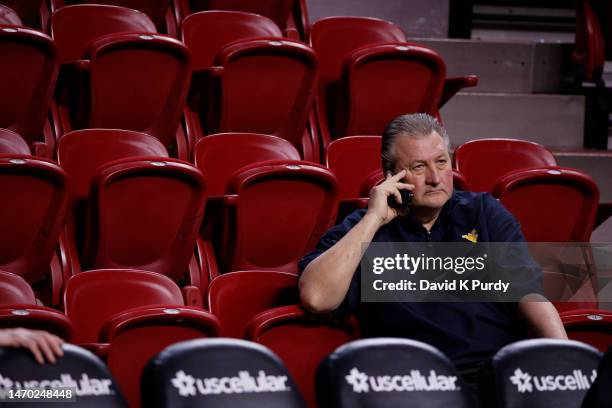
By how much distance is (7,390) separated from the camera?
0.61m

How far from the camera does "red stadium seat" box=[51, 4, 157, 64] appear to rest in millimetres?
1587

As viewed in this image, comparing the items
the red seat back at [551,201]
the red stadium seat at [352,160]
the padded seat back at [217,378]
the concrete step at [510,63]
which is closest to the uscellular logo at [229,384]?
the padded seat back at [217,378]

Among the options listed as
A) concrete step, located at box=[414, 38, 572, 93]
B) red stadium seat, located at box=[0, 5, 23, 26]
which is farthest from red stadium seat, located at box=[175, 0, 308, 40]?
red stadium seat, located at box=[0, 5, 23, 26]

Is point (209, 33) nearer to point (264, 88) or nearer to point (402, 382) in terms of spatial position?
point (264, 88)

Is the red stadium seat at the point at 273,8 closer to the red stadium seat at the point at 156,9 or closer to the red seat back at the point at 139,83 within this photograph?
the red stadium seat at the point at 156,9

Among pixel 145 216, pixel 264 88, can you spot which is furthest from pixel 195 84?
pixel 145 216

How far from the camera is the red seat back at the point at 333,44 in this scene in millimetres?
1642

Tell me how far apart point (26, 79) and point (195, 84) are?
26cm

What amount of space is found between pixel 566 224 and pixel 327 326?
1.54 feet

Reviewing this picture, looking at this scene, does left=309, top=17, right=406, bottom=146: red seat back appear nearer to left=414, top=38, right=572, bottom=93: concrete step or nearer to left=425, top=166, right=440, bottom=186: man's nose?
left=414, top=38, right=572, bottom=93: concrete step

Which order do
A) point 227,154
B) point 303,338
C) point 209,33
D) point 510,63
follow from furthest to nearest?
point 510,63 → point 209,33 → point 227,154 → point 303,338

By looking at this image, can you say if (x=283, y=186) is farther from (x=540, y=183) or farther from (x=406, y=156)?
(x=540, y=183)

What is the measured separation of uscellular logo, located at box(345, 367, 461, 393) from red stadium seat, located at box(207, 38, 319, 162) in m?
0.87

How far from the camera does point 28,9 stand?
5.58 ft
